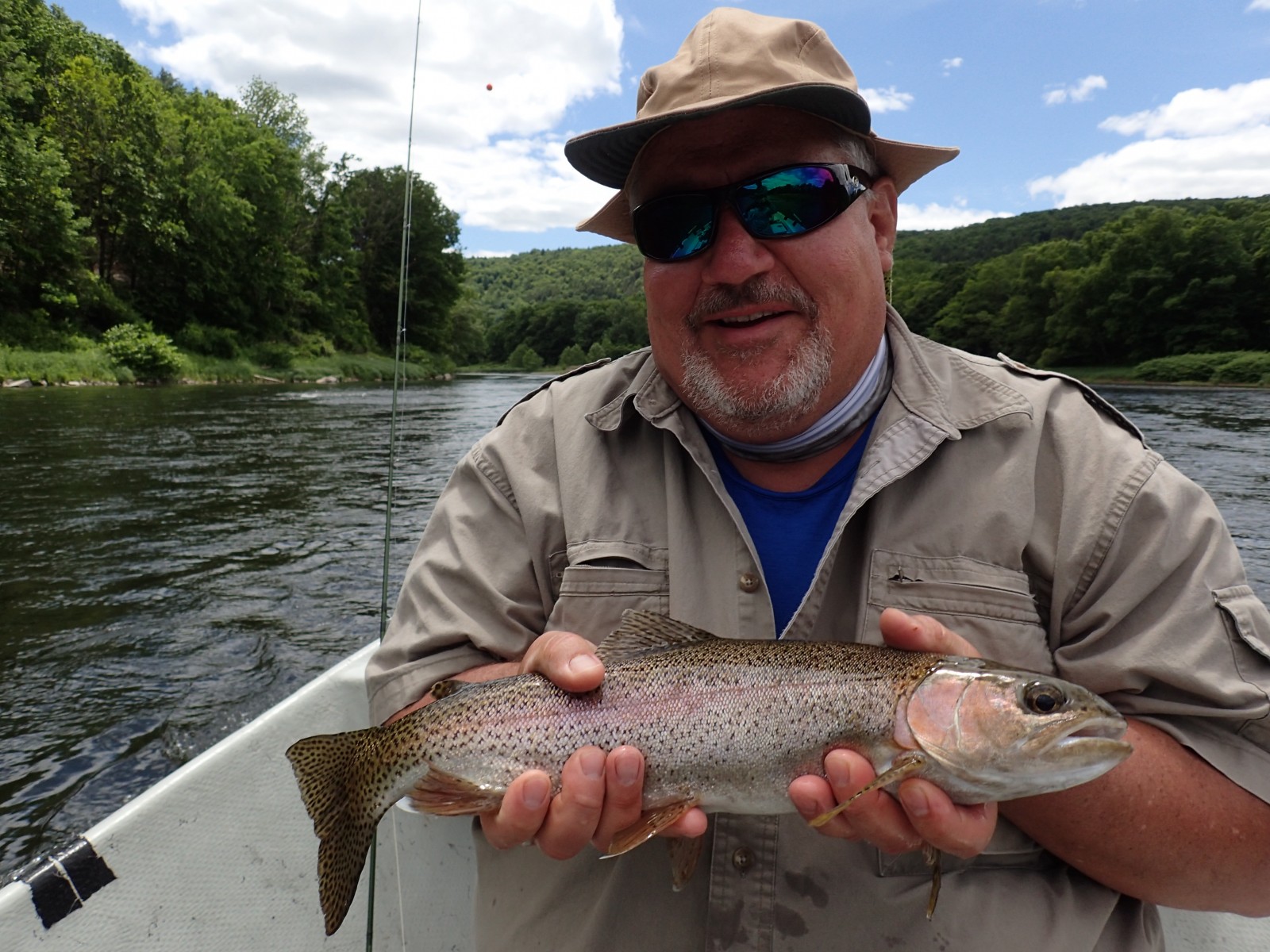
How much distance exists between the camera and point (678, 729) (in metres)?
1.90

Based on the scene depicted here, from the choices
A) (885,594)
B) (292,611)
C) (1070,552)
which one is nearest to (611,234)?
(885,594)

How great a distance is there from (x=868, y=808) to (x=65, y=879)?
2.01m

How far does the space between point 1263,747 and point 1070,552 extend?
1.76ft

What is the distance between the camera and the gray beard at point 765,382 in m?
2.20

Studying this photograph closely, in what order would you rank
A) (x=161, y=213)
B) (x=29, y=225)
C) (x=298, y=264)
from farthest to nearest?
(x=298, y=264)
(x=161, y=213)
(x=29, y=225)

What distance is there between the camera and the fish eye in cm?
174

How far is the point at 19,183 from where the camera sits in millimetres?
31859

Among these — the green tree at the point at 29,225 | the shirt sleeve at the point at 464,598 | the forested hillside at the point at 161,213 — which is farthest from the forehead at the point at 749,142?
the green tree at the point at 29,225

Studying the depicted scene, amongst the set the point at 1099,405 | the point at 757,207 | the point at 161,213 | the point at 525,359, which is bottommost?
the point at 525,359

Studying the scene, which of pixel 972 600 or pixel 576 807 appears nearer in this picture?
pixel 576 807

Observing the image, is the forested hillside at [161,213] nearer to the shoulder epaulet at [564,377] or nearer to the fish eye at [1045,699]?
the shoulder epaulet at [564,377]

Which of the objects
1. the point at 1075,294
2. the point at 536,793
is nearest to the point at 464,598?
the point at 536,793

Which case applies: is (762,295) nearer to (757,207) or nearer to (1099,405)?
(757,207)

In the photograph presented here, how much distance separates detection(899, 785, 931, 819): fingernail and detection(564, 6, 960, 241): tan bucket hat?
162cm
